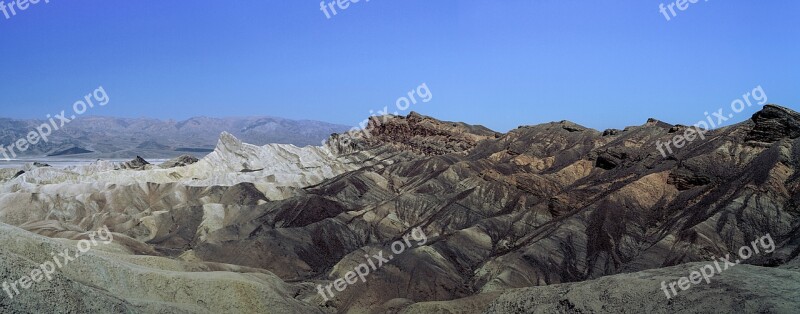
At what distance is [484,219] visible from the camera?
196ft

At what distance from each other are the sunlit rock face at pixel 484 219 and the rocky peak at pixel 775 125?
12cm

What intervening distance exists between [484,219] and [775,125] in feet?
93.4

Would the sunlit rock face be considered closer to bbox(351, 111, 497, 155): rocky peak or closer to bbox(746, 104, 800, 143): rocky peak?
bbox(746, 104, 800, 143): rocky peak

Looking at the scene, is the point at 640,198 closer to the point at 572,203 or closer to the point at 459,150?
the point at 572,203

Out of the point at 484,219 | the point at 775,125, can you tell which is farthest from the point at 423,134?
the point at 775,125

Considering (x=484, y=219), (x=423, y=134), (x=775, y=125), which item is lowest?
(x=775, y=125)

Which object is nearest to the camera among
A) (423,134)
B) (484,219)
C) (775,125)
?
(775,125)

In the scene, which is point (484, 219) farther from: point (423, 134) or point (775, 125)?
point (423, 134)

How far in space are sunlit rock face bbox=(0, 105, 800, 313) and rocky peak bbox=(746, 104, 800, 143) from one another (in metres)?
0.12

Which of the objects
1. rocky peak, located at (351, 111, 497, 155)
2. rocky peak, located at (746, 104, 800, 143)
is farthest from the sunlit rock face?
rocky peak, located at (351, 111, 497, 155)

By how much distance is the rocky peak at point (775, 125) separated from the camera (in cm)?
5825

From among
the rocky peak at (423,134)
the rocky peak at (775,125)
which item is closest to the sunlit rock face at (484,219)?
the rocky peak at (775,125)

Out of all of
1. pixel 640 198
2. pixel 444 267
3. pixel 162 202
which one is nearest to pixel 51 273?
pixel 444 267

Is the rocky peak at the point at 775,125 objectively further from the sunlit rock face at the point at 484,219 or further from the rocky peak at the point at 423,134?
the rocky peak at the point at 423,134
